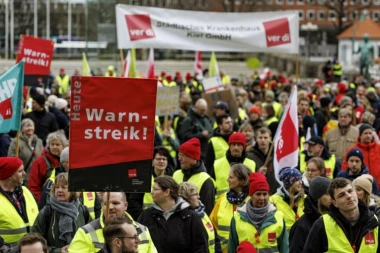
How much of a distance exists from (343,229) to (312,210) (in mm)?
819

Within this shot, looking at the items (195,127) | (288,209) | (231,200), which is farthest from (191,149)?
(195,127)

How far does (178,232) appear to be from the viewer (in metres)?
9.06

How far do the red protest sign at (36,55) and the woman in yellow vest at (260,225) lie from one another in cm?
982

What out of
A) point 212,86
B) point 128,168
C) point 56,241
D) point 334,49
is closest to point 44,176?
point 56,241

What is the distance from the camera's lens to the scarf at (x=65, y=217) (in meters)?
9.38

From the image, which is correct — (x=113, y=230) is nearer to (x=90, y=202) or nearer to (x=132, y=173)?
(x=132, y=173)

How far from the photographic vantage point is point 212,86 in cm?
2091

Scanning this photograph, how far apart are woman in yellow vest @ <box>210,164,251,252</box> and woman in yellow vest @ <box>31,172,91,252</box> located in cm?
142

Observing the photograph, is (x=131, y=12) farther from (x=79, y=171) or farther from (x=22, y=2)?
(x=22, y=2)

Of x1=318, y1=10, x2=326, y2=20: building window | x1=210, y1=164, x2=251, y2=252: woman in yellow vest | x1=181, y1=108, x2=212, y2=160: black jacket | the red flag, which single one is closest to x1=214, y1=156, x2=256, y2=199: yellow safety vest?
the red flag

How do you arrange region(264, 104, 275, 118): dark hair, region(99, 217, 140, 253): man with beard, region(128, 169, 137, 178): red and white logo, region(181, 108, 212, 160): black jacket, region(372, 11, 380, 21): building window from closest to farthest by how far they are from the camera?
region(99, 217, 140, 253): man with beard < region(128, 169, 137, 178): red and white logo < region(181, 108, 212, 160): black jacket < region(264, 104, 275, 118): dark hair < region(372, 11, 380, 21): building window

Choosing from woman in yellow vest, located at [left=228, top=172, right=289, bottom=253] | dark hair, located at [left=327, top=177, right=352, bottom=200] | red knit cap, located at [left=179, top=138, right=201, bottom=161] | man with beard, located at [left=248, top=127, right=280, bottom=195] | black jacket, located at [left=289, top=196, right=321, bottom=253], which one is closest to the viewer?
dark hair, located at [left=327, top=177, right=352, bottom=200]

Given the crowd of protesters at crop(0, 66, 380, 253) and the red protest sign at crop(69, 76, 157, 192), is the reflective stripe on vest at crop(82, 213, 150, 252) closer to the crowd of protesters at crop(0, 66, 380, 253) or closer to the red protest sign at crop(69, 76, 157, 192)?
the crowd of protesters at crop(0, 66, 380, 253)

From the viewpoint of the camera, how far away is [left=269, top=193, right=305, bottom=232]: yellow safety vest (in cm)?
1002
